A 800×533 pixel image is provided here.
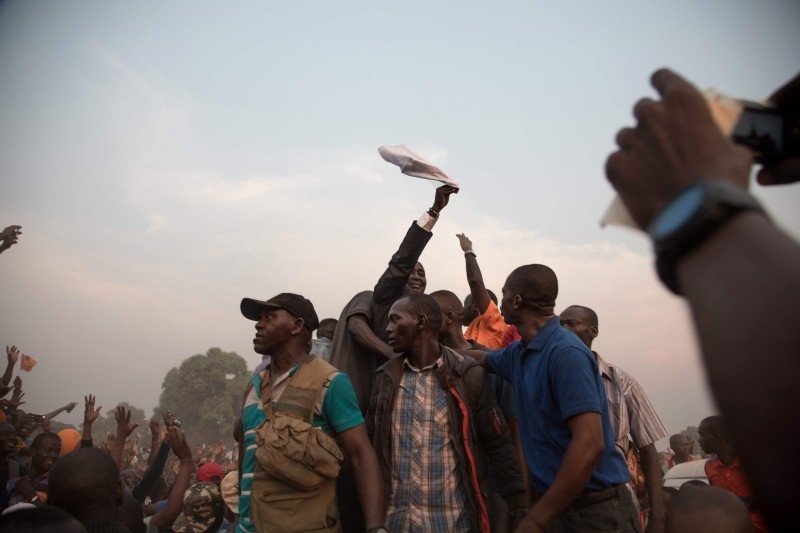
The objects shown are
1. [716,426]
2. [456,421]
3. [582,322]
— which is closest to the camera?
[456,421]

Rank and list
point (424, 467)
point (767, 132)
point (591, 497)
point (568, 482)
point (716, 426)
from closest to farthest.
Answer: point (767, 132), point (568, 482), point (591, 497), point (424, 467), point (716, 426)

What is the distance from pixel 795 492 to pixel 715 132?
516 mm

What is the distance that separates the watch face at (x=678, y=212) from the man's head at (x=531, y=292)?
2875 millimetres

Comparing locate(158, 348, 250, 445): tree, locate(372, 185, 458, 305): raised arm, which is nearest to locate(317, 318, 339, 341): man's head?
locate(372, 185, 458, 305): raised arm

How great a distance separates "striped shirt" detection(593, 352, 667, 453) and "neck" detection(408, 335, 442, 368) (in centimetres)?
134

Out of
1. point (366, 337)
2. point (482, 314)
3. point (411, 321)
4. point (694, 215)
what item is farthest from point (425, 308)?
point (694, 215)

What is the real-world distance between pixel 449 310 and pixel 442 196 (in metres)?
1.08

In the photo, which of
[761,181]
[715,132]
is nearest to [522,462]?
[761,181]

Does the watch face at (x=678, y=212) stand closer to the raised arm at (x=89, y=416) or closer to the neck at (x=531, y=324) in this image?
the neck at (x=531, y=324)

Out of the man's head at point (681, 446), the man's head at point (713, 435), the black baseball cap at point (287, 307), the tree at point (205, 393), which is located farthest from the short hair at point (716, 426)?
the tree at point (205, 393)

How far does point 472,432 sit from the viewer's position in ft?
13.2

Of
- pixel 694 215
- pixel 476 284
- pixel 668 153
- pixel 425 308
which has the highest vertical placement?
pixel 476 284

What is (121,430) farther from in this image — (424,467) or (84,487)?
(424,467)

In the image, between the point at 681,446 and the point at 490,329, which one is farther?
the point at 681,446
